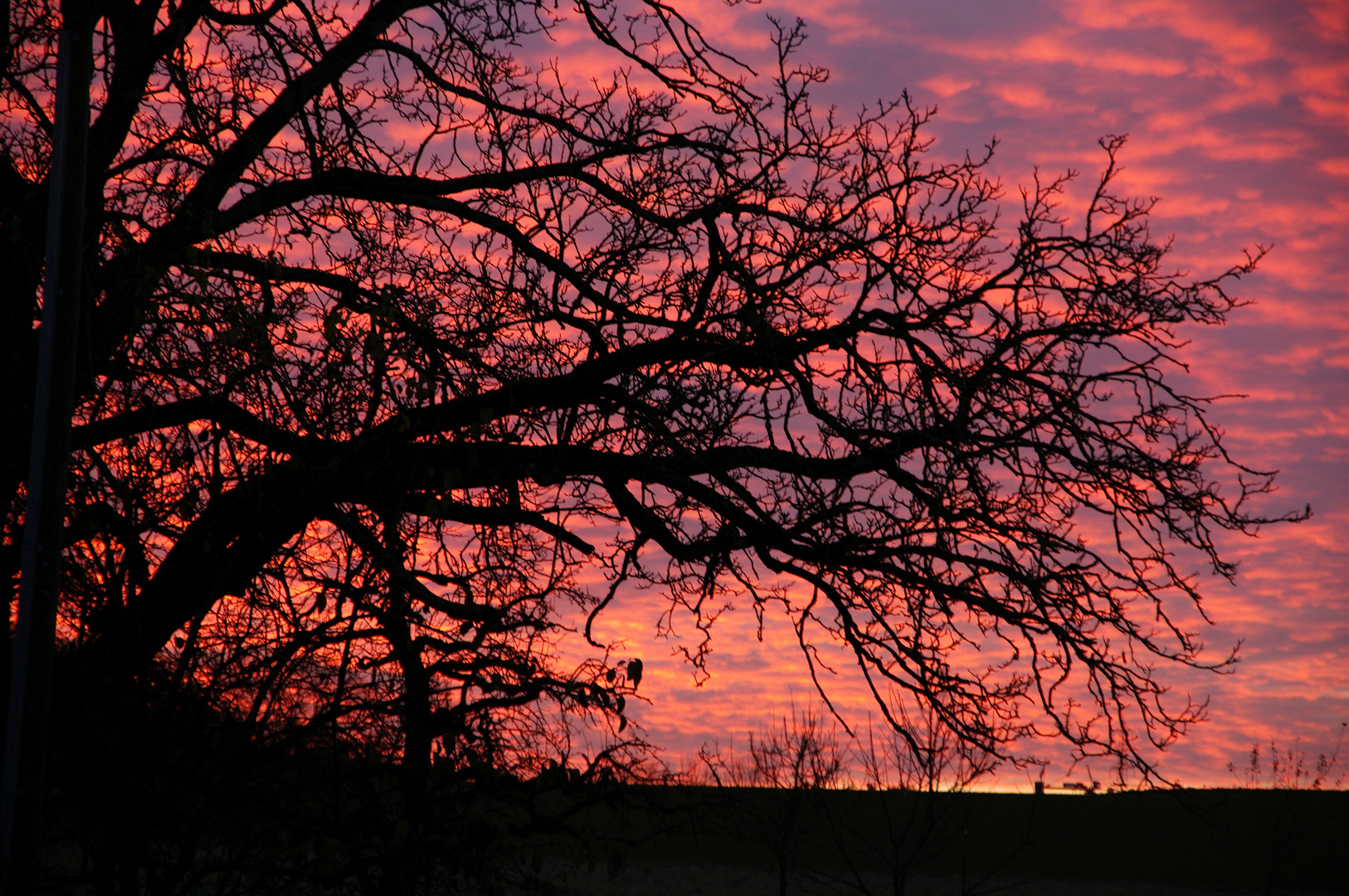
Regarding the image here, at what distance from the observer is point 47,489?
502cm

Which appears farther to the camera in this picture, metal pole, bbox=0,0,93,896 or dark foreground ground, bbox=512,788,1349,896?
dark foreground ground, bbox=512,788,1349,896

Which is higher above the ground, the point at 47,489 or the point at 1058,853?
the point at 47,489

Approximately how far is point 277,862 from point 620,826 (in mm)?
1910

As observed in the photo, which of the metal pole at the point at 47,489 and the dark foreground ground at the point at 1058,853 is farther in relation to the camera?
the dark foreground ground at the point at 1058,853

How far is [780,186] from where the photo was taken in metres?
8.76

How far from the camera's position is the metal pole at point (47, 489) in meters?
4.80

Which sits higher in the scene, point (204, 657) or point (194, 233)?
point (194, 233)

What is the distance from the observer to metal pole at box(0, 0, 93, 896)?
4.80 m

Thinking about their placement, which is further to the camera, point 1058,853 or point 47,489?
point 1058,853

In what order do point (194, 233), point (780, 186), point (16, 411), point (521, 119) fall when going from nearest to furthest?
point (16, 411), point (194, 233), point (780, 186), point (521, 119)

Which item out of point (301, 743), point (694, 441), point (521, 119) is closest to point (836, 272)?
point (694, 441)

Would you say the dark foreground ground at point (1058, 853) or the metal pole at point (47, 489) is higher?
the metal pole at point (47, 489)

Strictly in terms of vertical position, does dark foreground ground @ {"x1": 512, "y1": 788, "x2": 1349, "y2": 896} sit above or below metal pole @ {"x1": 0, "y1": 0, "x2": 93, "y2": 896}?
below

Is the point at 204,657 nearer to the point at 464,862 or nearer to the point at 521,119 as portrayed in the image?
the point at 464,862
